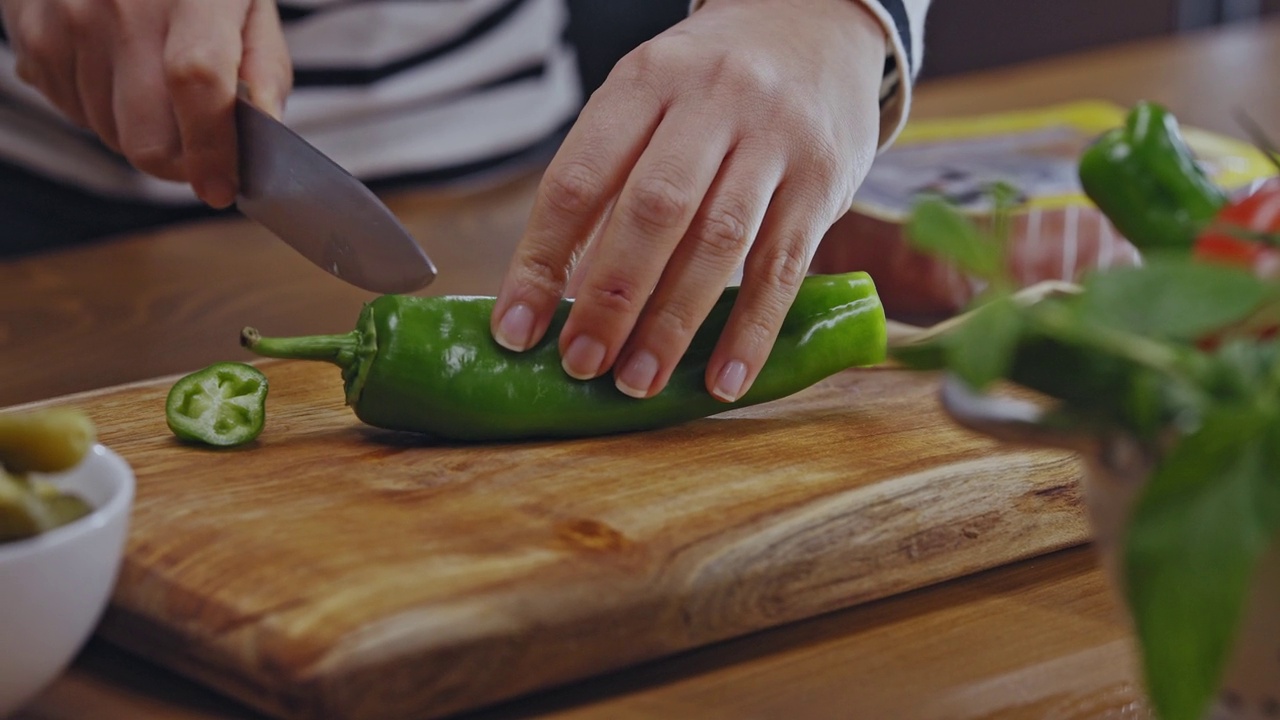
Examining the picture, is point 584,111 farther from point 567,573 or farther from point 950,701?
point 950,701

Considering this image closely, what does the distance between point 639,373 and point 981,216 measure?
635 millimetres

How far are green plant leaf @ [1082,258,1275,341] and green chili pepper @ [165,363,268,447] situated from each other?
2.49 ft

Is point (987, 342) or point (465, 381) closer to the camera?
point (987, 342)

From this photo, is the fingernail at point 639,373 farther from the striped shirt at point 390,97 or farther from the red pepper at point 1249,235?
the striped shirt at point 390,97

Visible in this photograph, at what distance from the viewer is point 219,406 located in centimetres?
114

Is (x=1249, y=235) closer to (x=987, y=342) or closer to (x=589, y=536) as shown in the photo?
(x=987, y=342)

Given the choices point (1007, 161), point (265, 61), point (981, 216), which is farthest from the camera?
point (1007, 161)

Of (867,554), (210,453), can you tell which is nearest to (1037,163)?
(867,554)

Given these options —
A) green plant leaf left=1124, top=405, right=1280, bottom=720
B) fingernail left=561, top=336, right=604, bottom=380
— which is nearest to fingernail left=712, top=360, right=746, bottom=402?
fingernail left=561, top=336, right=604, bottom=380

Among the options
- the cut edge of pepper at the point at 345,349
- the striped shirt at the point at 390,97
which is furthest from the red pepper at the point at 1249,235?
the striped shirt at the point at 390,97

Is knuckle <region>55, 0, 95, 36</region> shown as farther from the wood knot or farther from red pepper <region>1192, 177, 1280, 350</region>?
red pepper <region>1192, 177, 1280, 350</region>

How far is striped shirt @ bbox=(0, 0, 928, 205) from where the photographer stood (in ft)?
6.31

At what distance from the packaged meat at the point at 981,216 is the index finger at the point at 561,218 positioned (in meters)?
0.57

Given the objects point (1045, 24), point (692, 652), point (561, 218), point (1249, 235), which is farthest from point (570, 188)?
point (1045, 24)
